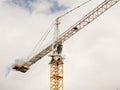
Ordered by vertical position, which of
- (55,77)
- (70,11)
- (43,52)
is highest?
(70,11)

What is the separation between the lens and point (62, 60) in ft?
388

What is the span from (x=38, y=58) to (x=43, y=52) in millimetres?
3022

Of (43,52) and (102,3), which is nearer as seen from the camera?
(102,3)

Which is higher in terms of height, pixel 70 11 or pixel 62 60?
pixel 70 11

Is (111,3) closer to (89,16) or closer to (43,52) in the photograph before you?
(89,16)

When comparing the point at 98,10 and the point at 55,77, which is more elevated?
the point at 98,10

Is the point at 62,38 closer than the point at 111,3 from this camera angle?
No

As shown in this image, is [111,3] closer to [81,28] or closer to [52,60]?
[81,28]

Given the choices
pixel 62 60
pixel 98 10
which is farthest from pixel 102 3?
pixel 62 60

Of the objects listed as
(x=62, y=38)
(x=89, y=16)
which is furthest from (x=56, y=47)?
(x=89, y=16)

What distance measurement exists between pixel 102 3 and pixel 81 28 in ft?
27.6

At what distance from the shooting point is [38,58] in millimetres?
124438

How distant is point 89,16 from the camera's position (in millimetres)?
114375

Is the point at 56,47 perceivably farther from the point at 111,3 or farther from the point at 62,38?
the point at 111,3
